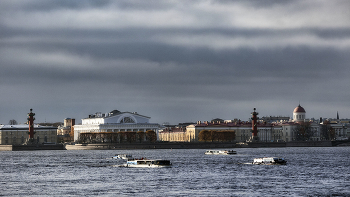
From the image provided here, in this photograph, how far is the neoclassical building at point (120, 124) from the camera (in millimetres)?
159125

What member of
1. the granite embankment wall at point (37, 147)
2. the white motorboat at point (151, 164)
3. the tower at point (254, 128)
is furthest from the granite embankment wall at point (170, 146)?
the white motorboat at point (151, 164)

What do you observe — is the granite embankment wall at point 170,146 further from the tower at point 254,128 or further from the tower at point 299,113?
the tower at point 299,113

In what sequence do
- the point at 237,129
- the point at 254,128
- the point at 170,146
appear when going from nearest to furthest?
the point at 170,146
the point at 254,128
the point at 237,129

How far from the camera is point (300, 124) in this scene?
559 ft

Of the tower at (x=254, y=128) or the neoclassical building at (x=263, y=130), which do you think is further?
the neoclassical building at (x=263, y=130)

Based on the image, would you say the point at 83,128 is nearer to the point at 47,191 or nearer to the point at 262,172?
the point at 262,172

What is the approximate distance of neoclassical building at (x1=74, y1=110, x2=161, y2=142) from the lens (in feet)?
522

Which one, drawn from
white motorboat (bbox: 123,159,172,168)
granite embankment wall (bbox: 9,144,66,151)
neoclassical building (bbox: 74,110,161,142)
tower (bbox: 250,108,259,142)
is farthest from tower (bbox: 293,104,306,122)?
white motorboat (bbox: 123,159,172,168)

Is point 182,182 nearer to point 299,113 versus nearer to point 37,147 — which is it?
A: point 37,147

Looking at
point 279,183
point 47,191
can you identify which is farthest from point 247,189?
point 47,191

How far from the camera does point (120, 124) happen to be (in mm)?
160375

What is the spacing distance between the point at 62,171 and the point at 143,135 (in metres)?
90.9

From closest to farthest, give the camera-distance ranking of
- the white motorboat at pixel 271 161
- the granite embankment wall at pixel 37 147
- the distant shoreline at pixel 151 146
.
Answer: the white motorboat at pixel 271 161, the distant shoreline at pixel 151 146, the granite embankment wall at pixel 37 147

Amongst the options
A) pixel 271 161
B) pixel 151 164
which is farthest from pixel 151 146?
pixel 151 164
